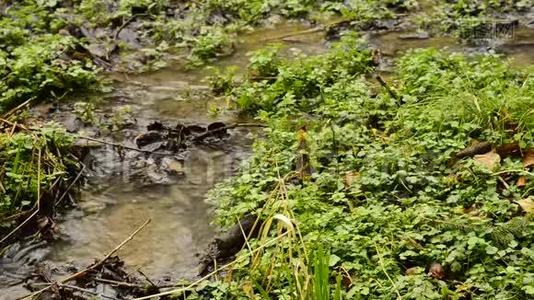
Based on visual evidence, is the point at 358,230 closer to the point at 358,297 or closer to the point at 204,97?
the point at 358,297

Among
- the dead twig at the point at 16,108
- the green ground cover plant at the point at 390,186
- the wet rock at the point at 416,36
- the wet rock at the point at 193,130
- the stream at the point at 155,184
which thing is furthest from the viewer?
the wet rock at the point at 416,36

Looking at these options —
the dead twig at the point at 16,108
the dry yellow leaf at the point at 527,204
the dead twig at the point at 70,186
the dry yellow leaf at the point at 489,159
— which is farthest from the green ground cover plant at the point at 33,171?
the dry yellow leaf at the point at 527,204

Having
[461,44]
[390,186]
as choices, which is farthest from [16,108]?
[461,44]

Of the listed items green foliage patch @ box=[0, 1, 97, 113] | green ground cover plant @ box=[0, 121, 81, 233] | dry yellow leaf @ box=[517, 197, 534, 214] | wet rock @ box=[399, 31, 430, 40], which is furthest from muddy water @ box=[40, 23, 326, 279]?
wet rock @ box=[399, 31, 430, 40]

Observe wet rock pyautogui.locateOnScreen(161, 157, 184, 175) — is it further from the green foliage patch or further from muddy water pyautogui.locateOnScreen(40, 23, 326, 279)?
the green foliage patch

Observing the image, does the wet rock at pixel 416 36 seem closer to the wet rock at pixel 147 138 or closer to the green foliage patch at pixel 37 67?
the wet rock at pixel 147 138

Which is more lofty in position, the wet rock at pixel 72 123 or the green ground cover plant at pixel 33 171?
the green ground cover plant at pixel 33 171

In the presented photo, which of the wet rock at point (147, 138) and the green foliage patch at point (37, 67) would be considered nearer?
the wet rock at point (147, 138)

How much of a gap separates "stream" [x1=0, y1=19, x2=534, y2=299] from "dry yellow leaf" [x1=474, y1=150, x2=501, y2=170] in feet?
6.60

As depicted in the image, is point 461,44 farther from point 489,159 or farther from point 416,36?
→ point 489,159

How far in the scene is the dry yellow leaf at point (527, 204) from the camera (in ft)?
13.7

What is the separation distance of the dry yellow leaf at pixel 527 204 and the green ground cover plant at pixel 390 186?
11mm

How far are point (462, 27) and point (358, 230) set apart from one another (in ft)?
15.2

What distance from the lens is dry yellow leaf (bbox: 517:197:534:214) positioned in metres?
4.18
